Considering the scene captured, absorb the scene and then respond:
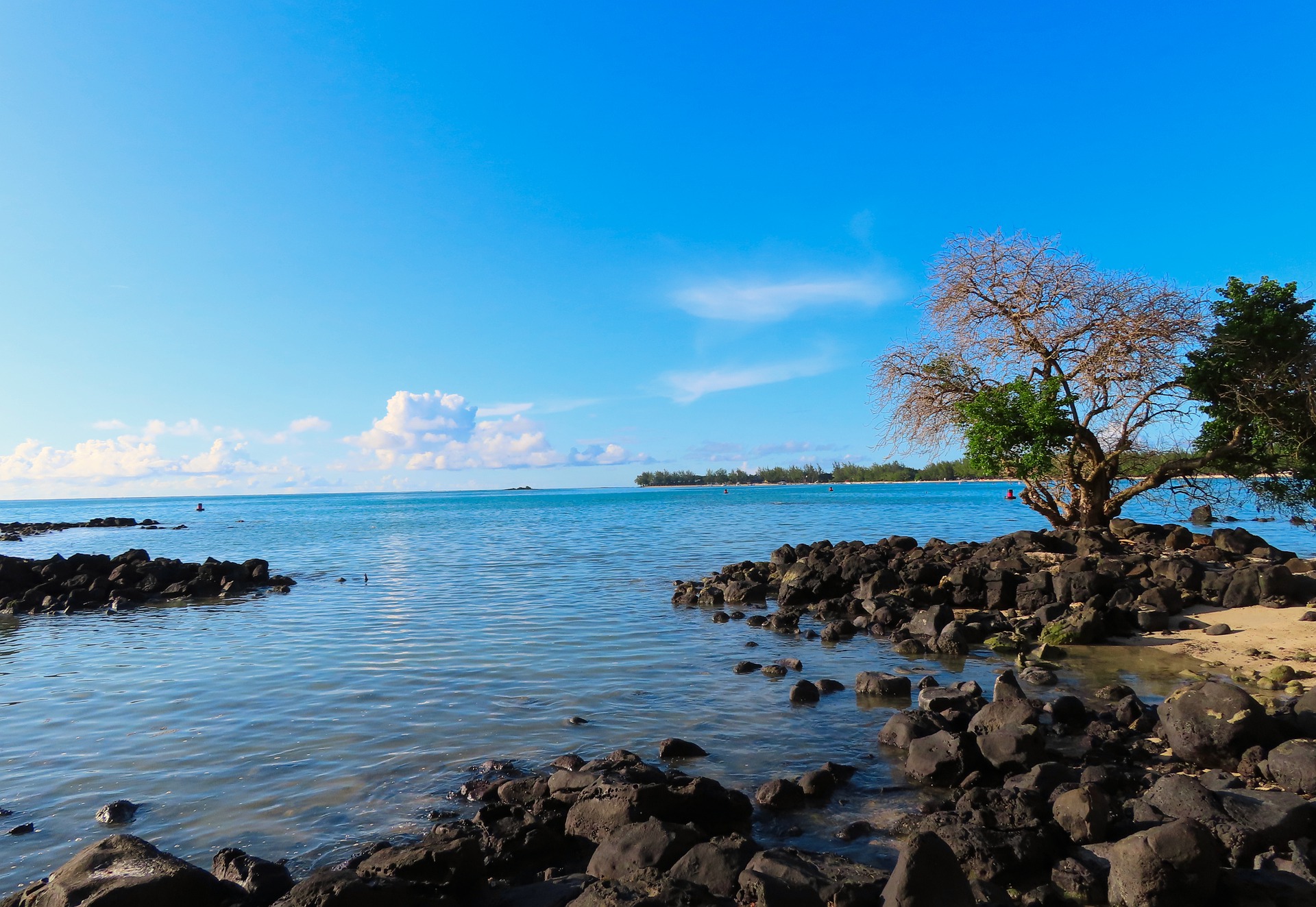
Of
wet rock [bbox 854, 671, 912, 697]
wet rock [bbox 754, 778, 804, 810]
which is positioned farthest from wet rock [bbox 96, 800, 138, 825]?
wet rock [bbox 854, 671, 912, 697]

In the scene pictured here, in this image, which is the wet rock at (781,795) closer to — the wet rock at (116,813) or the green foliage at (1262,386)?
the wet rock at (116,813)

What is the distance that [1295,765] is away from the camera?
25.4 feet

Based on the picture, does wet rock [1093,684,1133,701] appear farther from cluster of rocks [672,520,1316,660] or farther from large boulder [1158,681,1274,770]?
large boulder [1158,681,1274,770]

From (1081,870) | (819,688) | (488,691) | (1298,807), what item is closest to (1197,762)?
(1298,807)

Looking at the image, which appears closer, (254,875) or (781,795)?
(254,875)

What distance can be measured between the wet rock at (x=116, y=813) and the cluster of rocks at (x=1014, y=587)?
1262 centimetres

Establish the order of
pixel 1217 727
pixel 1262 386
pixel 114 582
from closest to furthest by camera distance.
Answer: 1. pixel 1217 727
2. pixel 1262 386
3. pixel 114 582

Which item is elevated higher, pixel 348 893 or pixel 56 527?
pixel 348 893

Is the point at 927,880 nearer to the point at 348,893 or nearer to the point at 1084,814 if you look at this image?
the point at 1084,814

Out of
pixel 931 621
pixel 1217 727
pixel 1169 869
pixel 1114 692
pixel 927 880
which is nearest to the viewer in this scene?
pixel 927 880

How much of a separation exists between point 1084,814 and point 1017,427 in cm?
2023

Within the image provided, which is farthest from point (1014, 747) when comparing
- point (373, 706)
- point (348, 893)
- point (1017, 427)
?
point (1017, 427)

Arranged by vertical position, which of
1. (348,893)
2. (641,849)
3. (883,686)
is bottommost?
(883,686)

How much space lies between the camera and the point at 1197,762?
862 centimetres
